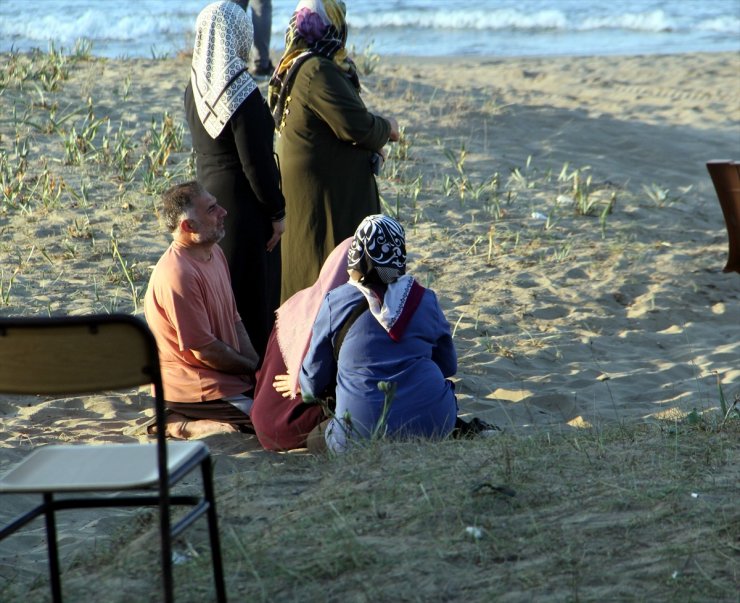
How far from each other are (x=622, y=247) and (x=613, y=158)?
240 cm

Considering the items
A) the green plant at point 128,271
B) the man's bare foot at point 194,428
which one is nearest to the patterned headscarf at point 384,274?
the man's bare foot at point 194,428

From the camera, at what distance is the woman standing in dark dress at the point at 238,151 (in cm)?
486

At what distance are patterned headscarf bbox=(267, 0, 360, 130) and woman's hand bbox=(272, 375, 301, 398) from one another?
5.00 ft

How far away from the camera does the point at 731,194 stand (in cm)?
427

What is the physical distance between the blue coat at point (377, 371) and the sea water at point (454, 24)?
51.0ft

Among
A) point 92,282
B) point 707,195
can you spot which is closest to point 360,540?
point 92,282

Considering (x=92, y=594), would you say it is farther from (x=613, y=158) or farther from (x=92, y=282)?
(x=613, y=158)

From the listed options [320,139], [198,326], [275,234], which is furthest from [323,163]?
[198,326]

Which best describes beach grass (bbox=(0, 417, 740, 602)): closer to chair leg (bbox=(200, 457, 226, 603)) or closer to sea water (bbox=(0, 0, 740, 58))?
chair leg (bbox=(200, 457, 226, 603))

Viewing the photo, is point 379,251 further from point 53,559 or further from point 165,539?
point 165,539

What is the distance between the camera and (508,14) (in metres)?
23.7

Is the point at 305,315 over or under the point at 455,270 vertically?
over

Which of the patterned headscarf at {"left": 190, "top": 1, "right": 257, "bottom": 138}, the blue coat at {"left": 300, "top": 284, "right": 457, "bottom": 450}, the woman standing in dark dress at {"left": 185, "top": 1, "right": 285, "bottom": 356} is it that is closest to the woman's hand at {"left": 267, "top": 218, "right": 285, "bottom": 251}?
the woman standing in dark dress at {"left": 185, "top": 1, "right": 285, "bottom": 356}

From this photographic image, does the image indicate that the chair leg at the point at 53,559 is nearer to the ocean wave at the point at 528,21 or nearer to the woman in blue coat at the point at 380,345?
the woman in blue coat at the point at 380,345
